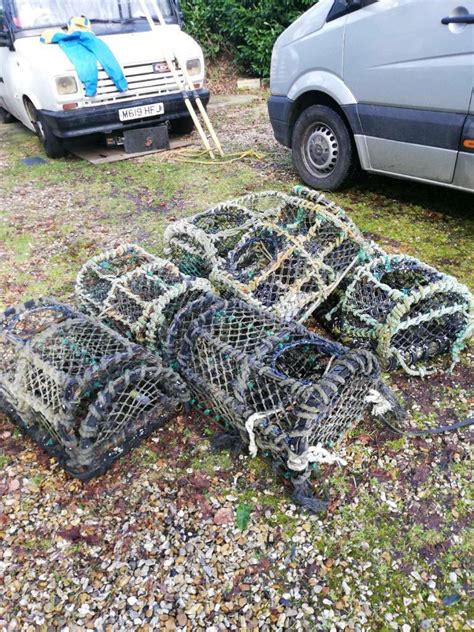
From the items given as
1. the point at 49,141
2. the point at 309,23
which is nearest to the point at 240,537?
the point at 309,23

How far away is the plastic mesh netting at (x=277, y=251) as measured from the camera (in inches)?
123

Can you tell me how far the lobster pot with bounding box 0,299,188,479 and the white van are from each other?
4364 millimetres

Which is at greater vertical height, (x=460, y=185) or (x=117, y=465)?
(x=460, y=185)

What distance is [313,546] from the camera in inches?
88.9

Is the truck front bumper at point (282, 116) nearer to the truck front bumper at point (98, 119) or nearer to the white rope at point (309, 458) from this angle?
the truck front bumper at point (98, 119)

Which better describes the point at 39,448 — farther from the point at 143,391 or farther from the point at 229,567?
the point at 229,567

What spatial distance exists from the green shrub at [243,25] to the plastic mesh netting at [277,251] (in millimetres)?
8778

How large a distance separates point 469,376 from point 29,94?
635 centimetres

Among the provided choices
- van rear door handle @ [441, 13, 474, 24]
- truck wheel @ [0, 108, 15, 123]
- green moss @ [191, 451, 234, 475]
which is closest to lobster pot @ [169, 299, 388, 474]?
green moss @ [191, 451, 234, 475]

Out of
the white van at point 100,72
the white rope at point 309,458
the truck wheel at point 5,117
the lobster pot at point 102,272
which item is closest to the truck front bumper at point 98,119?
the white van at point 100,72

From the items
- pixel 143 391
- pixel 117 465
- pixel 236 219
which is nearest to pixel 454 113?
pixel 236 219

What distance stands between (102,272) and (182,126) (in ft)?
16.6

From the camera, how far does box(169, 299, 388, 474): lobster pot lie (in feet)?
7.70

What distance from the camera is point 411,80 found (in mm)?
4391
